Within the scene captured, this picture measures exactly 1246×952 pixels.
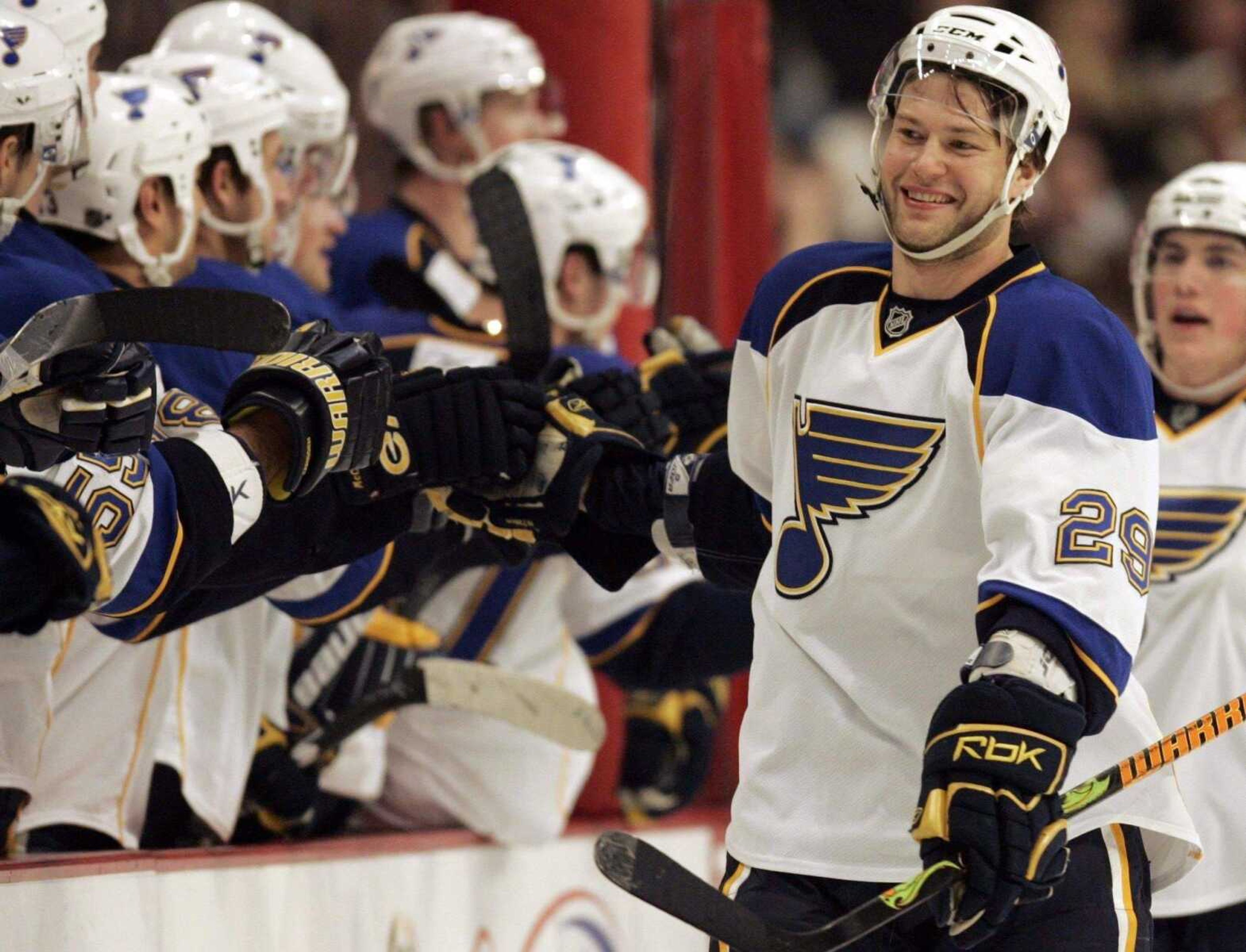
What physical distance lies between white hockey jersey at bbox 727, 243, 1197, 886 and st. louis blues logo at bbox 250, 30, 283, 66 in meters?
2.09

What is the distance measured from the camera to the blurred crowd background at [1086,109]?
9.84 m

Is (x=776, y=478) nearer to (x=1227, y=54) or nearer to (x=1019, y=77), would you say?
(x=1019, y=77)

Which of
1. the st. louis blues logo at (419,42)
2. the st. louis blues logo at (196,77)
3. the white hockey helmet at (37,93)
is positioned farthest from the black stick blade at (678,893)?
the st. louis blues logo at (419,42)

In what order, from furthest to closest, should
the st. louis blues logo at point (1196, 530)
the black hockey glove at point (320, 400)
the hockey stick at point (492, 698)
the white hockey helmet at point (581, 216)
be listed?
the white hockey helmet at point (581, 216)
the hockey stick at point (492, 698)
the st. louis blues logo at point (1196, 530)
the black hockey glove at point (320, 400)

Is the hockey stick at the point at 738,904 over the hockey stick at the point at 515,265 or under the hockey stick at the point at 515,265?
under

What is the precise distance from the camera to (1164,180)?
10.2 meters

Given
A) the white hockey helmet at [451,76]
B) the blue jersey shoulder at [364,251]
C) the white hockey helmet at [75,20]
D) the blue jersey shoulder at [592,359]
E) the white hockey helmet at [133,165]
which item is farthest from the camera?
the white hockey helmet at [451,76]

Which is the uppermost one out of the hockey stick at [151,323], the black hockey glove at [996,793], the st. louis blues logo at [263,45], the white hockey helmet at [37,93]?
the st. louis blues logo at [263,45]

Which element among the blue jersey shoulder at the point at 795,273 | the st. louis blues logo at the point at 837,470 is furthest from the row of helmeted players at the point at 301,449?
the st. louis blues logo at the point at 837,470

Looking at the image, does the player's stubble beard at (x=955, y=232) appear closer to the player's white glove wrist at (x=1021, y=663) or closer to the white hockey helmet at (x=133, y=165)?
the player's white glove wrist at (x=1021, y=663)

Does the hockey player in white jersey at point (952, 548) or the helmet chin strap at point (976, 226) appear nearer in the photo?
the hockey player in white jersey at point (952, 548)

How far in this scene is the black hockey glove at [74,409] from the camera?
2615 millimetres

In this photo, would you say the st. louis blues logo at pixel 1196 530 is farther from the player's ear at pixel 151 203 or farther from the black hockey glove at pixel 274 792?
the player's ear at pixel 151 203

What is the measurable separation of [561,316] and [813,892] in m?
2.14
